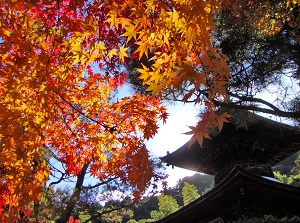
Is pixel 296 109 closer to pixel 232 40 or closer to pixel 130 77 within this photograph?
pixel 232 40

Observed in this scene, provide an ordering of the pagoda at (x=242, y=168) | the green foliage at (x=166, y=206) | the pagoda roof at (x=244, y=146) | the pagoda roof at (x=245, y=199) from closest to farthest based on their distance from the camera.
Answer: the pagoda roof at (x=245, y=199) < the pagoda at (x=242, y=168) < the pagoda roof at (x=244, y=146) < the green foliage at (x=166, y=206)

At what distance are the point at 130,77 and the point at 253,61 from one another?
100 inches

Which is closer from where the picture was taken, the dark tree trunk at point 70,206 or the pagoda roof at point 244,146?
the pagoda roof at point 244,146

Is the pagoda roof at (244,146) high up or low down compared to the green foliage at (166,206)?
up

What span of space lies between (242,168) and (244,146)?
2.26 m

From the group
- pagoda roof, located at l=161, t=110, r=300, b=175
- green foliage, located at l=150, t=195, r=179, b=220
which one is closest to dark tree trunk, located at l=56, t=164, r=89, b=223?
pagoda roof, located at l=161, t=110, r=300, b=175

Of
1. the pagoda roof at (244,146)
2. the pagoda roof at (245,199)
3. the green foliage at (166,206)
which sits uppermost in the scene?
the pagoda roof at (244,146)

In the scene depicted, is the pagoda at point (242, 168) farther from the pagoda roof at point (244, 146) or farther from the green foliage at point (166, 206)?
the green foliage at point (166, 206)

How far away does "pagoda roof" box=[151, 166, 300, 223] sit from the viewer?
6.44 m

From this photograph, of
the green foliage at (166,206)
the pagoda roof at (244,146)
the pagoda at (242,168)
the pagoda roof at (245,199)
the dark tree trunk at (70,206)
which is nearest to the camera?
the pagoda roof at (245,199)

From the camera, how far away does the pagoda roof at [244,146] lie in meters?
8.10

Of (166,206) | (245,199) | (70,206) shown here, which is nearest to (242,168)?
(245,199)

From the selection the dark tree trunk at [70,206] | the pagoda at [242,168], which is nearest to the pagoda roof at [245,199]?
the pagoda at [242,168]

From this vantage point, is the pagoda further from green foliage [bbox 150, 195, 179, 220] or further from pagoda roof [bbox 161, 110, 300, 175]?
green foliage [bbox 150, 195, 179, 220]
